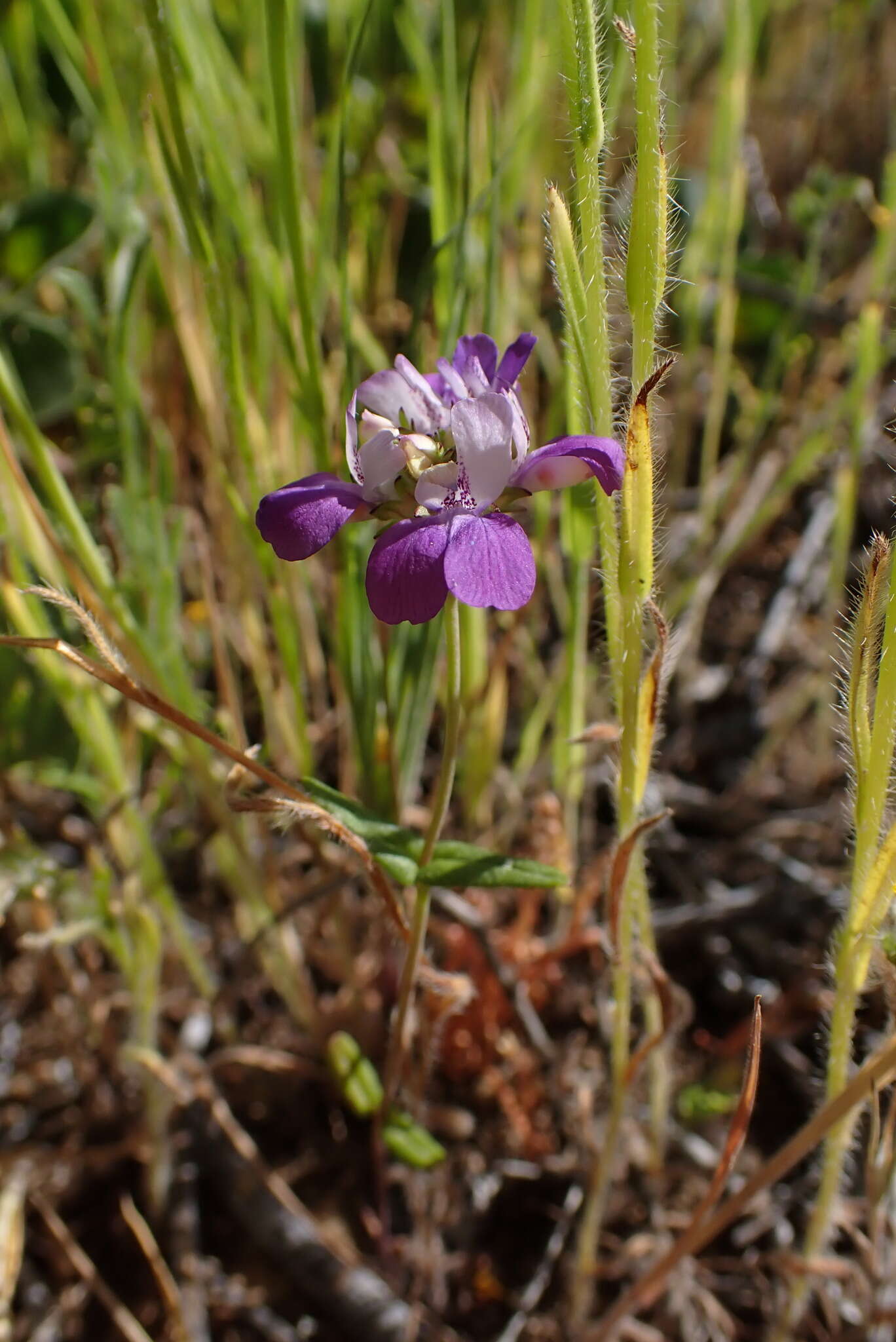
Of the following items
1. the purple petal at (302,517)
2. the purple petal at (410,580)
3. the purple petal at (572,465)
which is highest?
the purple petal at (572,465)

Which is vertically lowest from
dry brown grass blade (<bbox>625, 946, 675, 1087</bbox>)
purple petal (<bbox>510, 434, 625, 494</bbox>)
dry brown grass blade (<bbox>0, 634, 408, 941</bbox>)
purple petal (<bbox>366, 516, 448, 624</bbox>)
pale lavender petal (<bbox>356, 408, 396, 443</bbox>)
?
dry brown grass blade (<bbox>625, 946, 675, 1087</bbox>)

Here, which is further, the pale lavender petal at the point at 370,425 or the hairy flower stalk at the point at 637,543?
the pale lavender petal at the point at 370,425

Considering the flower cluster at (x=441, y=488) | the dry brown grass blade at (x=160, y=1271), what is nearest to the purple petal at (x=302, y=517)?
the flower cluster at (x=441, y=488)

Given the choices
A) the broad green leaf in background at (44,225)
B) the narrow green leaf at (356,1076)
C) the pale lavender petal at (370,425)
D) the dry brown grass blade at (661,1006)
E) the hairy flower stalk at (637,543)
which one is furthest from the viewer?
the broad green leaf in background at (44,225)

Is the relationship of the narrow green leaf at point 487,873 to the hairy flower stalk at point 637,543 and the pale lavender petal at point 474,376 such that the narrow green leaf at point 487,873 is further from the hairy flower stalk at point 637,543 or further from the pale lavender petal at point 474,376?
the pale lavender petal at point 474,376

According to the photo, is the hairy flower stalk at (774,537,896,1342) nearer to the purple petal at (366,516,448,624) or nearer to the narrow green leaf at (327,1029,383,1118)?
the purple petal at (366,516,448,624)

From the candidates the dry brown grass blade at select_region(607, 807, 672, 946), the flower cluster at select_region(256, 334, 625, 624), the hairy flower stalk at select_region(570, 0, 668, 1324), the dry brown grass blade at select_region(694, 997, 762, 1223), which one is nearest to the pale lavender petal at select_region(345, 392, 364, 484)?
the flower cluster at select_region(256, 334, 625, 624)

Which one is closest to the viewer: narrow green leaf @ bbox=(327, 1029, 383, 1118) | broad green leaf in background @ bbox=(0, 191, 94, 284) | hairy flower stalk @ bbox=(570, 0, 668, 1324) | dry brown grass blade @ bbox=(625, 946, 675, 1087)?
hairy flower stalk @ bbox=(570, 0, 668, 1324)
